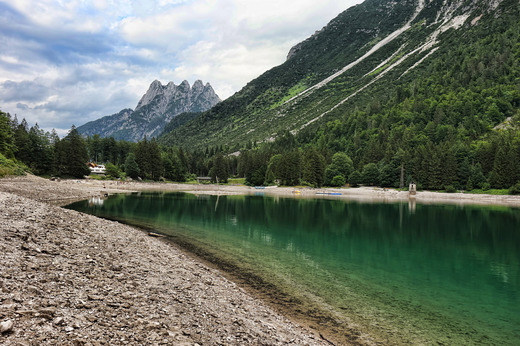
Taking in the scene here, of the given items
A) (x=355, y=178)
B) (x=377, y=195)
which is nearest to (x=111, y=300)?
(x=377, y=195)

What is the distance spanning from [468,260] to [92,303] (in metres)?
28.3

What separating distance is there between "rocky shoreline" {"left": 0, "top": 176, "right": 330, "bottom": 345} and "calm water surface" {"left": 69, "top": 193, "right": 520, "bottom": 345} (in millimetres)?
3995

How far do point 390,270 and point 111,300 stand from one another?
62.0 feet

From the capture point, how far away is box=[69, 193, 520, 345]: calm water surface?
13312 millimetres

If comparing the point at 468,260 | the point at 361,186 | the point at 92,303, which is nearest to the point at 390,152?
the point at 361,186

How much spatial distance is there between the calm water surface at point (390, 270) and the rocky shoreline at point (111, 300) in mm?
3995

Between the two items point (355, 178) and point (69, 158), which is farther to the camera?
point (355, 178)

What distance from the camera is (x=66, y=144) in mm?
106875

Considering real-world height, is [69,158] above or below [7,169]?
above

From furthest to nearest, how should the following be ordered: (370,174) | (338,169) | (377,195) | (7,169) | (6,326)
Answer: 1. (338,169)
2. (370,174)
3. (377,195)
4. (7,169)
5. (6,326)

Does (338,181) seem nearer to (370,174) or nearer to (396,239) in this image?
(370,174)

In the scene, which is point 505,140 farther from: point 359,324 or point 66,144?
point 66,144

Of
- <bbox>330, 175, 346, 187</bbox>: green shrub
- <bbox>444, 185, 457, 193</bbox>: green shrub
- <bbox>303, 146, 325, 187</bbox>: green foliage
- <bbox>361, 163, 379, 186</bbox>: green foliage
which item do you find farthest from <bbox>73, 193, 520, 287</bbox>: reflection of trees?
<bbox>330, 175, 346, 187</bbox>: green shrub

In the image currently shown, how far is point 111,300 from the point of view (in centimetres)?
963
